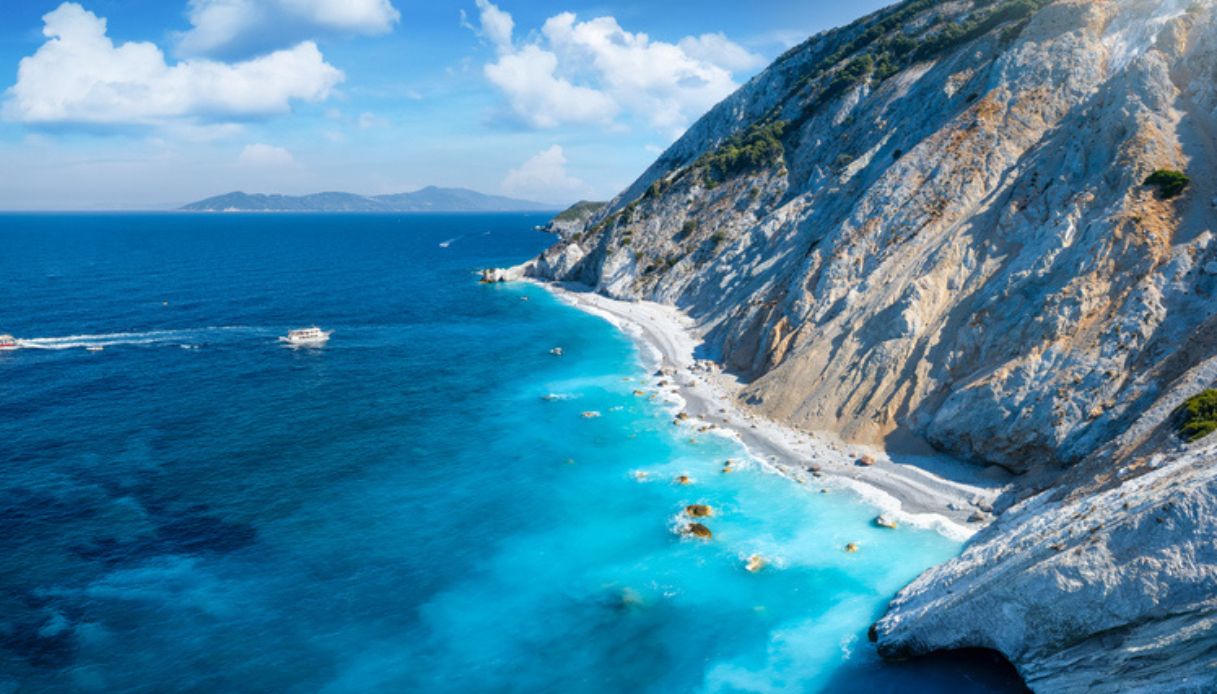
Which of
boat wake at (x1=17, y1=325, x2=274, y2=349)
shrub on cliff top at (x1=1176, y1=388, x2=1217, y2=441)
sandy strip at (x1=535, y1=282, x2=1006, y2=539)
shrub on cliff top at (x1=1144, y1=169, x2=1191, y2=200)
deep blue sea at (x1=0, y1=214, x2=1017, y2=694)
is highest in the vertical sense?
shrub on cliff top at (x1=1144, y1=169, x2=1191, y2=200)

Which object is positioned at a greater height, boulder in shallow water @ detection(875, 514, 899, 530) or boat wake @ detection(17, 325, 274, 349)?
boat wake @ detection(17, 325, 274, 349)

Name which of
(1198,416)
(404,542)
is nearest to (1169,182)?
(1198,416)

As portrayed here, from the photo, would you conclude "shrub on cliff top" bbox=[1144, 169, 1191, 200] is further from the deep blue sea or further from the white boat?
the white boat

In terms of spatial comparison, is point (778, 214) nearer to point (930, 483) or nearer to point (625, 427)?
point (625, 427)

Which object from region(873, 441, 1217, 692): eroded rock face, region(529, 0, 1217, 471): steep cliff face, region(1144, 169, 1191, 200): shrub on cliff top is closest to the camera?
region(873, 441, 1217, 692): eroded rock face

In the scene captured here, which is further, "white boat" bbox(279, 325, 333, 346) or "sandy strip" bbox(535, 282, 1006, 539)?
"white boat" bbox(279, 325, 333, 346)

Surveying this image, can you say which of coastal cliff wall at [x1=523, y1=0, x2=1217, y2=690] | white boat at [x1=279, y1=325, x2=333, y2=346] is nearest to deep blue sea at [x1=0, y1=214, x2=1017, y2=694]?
coastal cliff wall at [x1=523, y1=0, x2=1217, y2=690]
